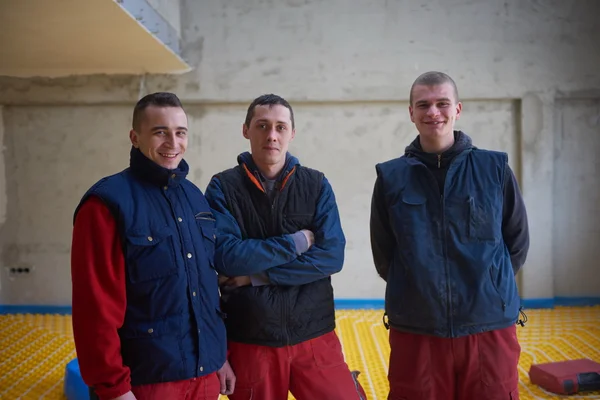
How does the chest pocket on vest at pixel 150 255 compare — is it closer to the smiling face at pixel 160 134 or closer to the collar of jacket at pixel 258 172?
the smiling face at pixel 160 134

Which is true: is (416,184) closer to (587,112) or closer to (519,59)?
(519,59)

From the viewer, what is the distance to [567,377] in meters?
3.66

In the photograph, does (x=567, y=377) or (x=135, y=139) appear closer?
→ (x=135, y=139)

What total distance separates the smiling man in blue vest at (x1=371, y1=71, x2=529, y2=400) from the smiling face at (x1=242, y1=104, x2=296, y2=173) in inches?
21.7

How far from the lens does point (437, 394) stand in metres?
2.11

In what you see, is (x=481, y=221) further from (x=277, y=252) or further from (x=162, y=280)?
(x=162, y=280)

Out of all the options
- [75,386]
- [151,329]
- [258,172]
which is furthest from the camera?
[75,386]

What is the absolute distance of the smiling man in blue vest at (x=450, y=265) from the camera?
2.08 meters

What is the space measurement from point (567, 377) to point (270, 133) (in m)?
3.01

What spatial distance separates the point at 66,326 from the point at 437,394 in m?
4.72

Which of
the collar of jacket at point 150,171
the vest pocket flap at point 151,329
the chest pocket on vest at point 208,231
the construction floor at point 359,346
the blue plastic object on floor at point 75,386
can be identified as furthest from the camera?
the construction floor at point 359,346

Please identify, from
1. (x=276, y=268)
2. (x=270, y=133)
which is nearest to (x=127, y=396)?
(x=276, y=268)

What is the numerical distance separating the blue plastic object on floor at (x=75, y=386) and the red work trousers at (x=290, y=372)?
69.6 inches

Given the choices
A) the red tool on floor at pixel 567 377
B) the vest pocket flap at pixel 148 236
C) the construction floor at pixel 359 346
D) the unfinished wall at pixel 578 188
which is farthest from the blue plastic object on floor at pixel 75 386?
the unfinished wall at pixel 578 188
